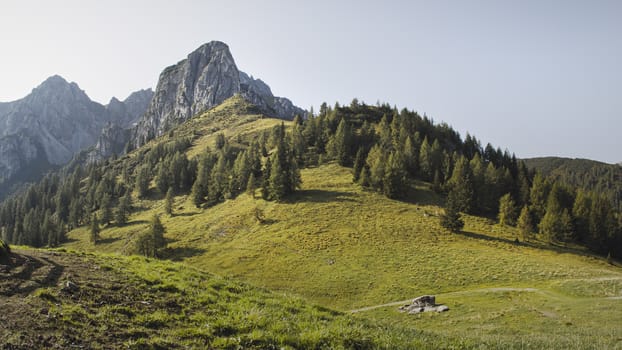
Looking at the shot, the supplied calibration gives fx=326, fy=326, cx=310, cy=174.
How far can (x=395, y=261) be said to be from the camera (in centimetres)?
5800

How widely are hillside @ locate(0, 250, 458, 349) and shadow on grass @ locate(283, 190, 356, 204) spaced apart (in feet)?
252

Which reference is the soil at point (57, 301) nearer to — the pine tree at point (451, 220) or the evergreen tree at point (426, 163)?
the pine tree at point (451, 220)

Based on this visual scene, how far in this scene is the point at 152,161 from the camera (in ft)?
580

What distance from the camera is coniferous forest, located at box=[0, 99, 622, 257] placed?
3189 inches

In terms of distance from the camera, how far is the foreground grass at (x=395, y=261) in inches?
1187

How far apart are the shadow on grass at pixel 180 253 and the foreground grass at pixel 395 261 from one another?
0.27 metres

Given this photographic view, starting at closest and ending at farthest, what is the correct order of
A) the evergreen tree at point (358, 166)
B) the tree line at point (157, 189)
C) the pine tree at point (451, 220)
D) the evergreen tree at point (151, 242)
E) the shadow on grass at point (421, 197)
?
the pine tree at point (451, 220), the evergreen tree at point (151, 242), the shadow on grass at point (421, 197), the tree line at point (157, 189), the evergreen tree at point (358, 166)

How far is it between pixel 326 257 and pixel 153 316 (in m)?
53.3

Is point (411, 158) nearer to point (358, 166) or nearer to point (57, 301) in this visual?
point (358, 166)

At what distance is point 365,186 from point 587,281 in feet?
202

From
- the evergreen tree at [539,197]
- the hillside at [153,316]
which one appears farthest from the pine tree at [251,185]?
the hillside at [153,316]

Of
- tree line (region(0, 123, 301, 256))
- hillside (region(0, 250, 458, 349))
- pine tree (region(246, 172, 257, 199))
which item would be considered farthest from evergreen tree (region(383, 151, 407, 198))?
hillside (region(0, 250, 458, 349))

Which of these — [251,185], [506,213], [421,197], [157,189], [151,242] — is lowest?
[151,242]

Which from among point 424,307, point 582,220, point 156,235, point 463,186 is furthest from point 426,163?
point 156,235
